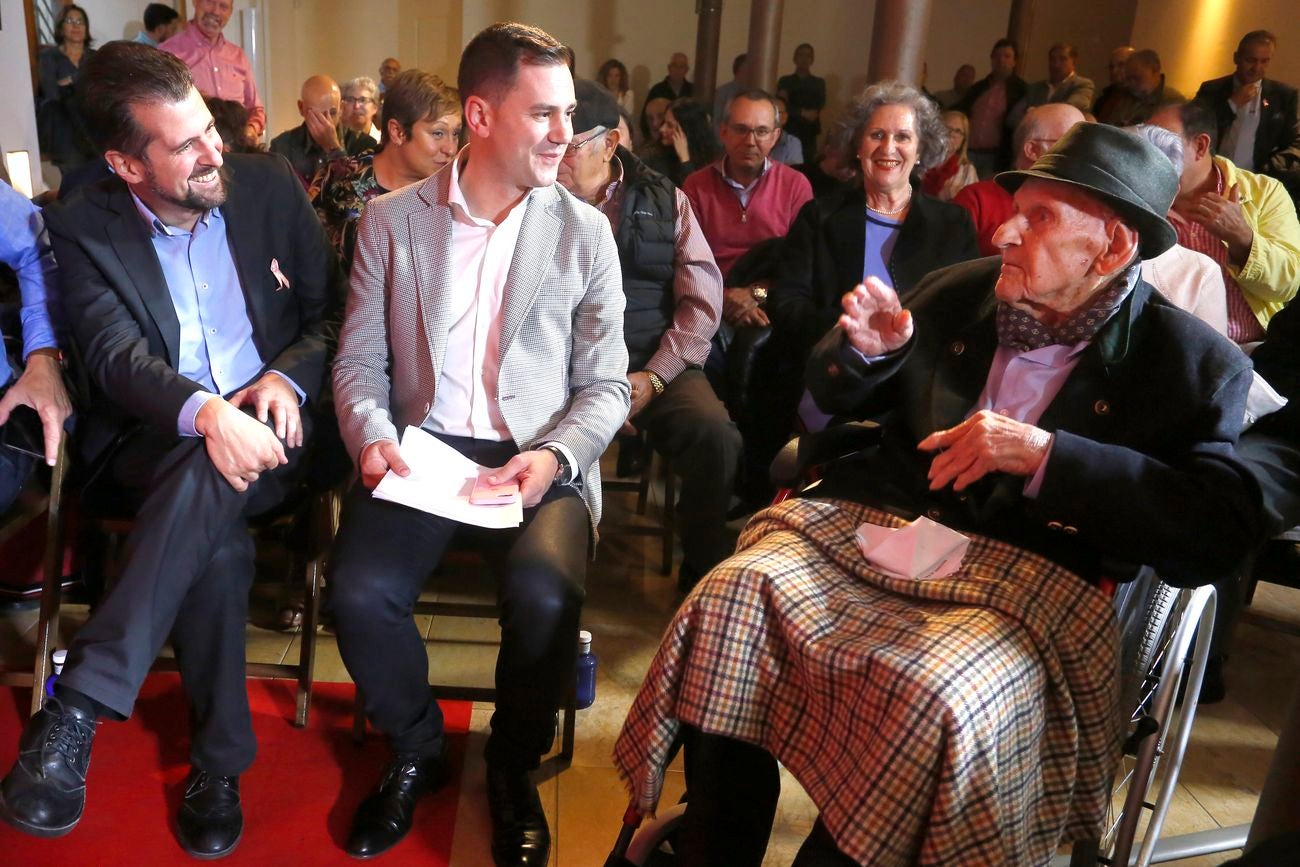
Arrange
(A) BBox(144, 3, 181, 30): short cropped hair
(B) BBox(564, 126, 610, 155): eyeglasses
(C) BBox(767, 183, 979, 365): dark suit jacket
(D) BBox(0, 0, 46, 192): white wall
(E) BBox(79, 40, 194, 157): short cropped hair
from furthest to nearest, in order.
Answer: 1. (A) BBox(144, 3, 181, 30): short cropped hair
2. (D) BBox(0, 0, 46, 192): white wall
3. (C) BBox(767, 183, 979, 365): dark suit jacket
4. (B) BBox(564, 126, 610, 155): eyeglasses
5. (E) BBox(79, 40, 194, 157): short cropped hair

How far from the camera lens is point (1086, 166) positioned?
1.82 m

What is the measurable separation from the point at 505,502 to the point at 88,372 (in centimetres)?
106

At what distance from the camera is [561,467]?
2270 mm

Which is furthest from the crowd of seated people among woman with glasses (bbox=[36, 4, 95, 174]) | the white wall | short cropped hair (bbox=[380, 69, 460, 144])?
woman with glasses (bbox=[36, 4, 95, 174])

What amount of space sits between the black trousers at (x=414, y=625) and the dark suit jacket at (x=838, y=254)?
141 cm

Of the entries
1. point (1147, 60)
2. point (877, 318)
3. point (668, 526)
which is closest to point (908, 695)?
point (877, 318)

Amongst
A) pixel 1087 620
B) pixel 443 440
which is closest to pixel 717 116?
pixel 443 440

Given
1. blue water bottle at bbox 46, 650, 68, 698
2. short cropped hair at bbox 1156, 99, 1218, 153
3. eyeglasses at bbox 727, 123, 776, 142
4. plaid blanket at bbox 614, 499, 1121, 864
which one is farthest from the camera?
eyeglasses at bbox 727, 123, 776, 142

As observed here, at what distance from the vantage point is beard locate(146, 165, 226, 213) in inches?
90.7

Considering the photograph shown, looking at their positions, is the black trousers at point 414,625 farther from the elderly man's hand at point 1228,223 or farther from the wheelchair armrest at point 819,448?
the elderly man's hand at point 1228,223

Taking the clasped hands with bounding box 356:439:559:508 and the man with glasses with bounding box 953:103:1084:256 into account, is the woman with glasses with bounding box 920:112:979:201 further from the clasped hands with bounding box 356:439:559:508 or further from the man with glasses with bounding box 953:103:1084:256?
the clasped hands with bounding box 356:439:559:508

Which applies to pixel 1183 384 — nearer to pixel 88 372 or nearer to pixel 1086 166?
pixel 1086 166

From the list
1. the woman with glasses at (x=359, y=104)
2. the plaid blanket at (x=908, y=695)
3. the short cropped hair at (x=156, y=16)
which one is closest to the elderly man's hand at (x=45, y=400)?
the plaid blanket at (x=908, y=695)

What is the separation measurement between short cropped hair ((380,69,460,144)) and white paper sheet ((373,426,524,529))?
1508mm
